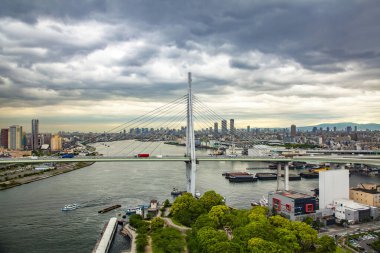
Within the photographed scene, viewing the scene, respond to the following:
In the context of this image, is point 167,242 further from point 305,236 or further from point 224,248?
point 305,236

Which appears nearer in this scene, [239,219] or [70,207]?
[239,219]

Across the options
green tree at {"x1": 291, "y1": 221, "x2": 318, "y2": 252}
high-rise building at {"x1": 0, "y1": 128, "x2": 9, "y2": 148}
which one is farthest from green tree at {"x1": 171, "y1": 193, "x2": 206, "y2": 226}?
high-rise building at {"x1": 0, "y1": 128, "x2": 9, "y2": 148}

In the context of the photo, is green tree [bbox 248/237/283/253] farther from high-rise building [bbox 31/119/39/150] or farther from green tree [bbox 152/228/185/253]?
high-rise building [bbox 31/119/39/150]

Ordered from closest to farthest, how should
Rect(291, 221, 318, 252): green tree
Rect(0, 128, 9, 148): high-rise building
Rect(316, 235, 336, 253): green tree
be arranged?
Rect(316, 235, 336, 253): green tree
Rect(291, 221, 318, 252): green tree
Rect(0, 128, 9, 148): high-rise building

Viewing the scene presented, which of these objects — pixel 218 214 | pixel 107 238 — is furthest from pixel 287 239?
pixel 107 238

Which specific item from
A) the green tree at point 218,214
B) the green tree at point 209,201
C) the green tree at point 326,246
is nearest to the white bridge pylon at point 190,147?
the green tree at point 209,201

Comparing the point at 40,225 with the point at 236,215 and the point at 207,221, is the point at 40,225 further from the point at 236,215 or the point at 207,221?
the point at 236,215
